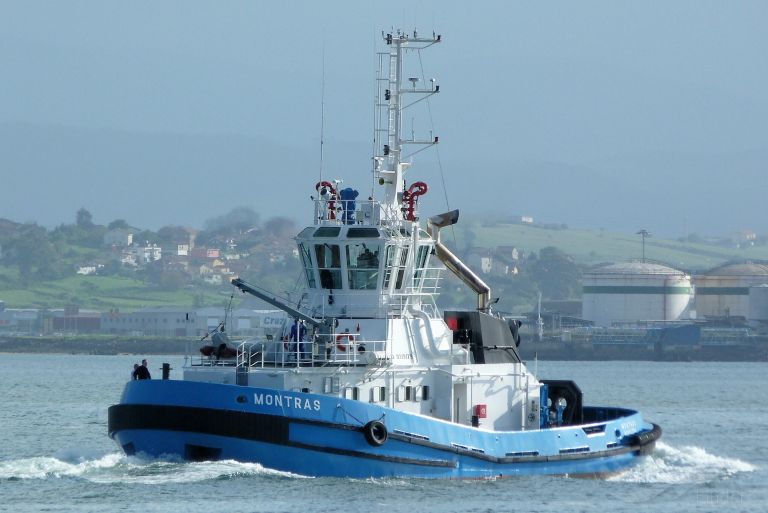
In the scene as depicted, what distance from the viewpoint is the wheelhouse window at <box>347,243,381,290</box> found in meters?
29.8

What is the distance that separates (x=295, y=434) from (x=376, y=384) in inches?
88.9

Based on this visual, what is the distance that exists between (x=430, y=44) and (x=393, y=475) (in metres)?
8.19

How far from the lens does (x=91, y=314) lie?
167m

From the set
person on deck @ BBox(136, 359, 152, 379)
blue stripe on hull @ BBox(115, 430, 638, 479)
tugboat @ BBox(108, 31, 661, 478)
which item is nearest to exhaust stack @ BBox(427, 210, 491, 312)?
tugboat @ BBox(108, 31, 661, 478)

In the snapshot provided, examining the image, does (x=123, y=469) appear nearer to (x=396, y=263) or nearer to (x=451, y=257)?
(x=396, y=263)

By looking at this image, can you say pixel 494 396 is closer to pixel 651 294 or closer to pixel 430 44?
pixel 430 44

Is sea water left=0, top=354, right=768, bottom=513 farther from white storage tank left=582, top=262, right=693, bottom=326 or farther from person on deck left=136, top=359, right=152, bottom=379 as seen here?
white storage tank left=582, top=262, right=693, bottom=326

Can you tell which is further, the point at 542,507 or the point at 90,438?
the point at 90,438

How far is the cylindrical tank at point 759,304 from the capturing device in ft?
483

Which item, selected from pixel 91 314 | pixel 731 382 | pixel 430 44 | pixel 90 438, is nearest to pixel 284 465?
pixel 430 44

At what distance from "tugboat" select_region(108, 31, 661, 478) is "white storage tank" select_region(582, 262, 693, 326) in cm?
12129

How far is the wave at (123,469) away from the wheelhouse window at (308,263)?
14.5 ft

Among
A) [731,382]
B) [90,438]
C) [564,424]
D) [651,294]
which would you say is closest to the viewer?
[564,424]

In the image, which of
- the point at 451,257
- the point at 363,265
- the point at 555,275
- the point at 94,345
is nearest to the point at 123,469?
the point at 363,265
